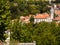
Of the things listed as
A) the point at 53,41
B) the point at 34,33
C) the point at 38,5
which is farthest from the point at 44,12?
the point at 53,41

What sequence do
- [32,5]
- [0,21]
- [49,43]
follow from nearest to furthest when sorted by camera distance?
[0,21] < [49,43] < [32,5]

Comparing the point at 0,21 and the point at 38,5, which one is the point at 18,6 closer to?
the point at 38,5

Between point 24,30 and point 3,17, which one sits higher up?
point 3,17

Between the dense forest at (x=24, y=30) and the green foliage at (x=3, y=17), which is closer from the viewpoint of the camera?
the green foliage at (x=3, y=17)

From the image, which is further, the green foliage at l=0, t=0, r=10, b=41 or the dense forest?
the dense forest

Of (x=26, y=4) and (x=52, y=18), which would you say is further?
(x=26, y=4)

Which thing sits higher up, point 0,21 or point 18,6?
point 0,21

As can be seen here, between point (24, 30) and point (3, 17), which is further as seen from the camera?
point (24, 30)

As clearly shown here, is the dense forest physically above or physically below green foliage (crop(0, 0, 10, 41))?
below

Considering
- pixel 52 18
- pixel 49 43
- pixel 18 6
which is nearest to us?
pixel 49 43

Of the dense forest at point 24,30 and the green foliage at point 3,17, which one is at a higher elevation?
the green foliage at point 3,17

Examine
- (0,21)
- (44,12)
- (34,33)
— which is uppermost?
(0,21)
